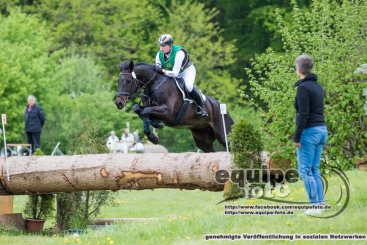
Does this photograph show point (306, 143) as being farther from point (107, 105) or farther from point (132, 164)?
point (107, 105)

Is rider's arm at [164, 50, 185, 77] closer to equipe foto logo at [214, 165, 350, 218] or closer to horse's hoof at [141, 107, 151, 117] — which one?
horse's hoof at [141, 107, 151, 117]

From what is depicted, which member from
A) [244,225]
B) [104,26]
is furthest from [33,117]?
[104,26]

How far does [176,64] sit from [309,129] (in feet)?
19.5

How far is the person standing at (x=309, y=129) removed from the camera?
8070 mm

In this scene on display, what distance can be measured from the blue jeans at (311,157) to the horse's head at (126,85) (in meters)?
5.80

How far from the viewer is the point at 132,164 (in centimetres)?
1134

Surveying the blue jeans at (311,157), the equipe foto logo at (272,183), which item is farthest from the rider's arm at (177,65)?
the blue jeans at (311,157)

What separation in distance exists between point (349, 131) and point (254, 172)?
224 cm

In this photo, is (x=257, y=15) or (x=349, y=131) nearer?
(x=349, y=131)

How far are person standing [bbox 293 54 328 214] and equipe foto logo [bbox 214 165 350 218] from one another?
0.39m

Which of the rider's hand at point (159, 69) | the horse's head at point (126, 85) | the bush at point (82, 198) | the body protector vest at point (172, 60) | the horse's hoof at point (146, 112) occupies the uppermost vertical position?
the body protector vest at point (172, 60)

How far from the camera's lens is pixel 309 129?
816cm

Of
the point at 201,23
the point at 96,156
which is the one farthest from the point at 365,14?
the point at 201,23

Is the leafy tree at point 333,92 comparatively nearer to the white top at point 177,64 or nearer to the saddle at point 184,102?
the white top at point 177,64
